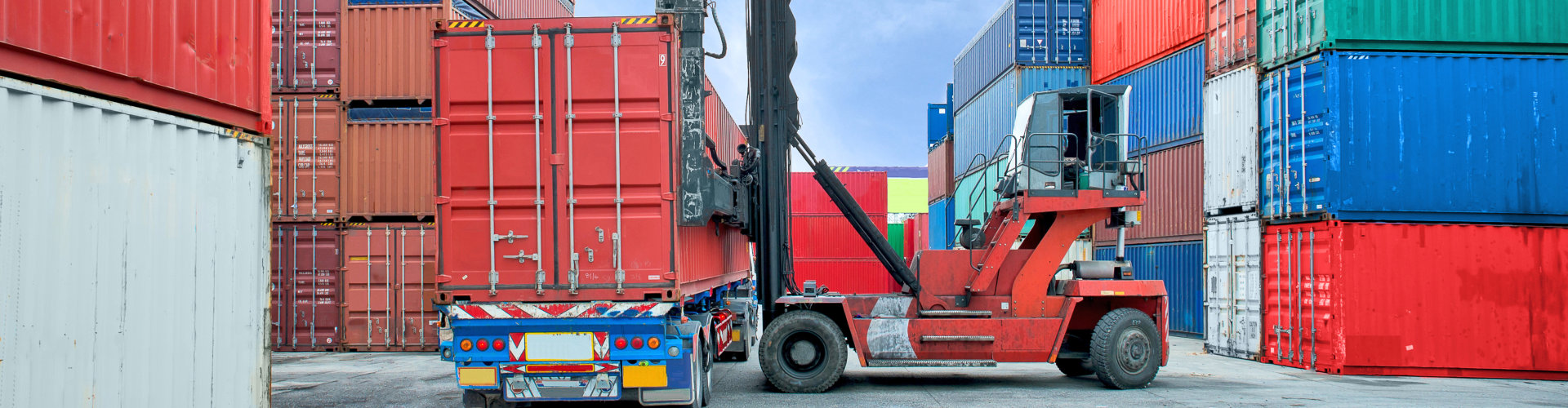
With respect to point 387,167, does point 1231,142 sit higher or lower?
higher

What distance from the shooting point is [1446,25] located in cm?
1234

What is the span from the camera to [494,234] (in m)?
7.68

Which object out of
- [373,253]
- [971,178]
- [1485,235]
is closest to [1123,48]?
[971,178]

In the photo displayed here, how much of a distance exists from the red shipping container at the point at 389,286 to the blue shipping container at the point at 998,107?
10.3 meters

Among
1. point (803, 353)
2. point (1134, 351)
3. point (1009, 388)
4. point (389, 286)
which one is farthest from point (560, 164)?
point (389, 286)

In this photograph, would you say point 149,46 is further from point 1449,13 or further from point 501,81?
point 1449,13

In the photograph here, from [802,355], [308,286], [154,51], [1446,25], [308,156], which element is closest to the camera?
[154,51]

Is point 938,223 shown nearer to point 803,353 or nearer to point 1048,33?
point 1048,33

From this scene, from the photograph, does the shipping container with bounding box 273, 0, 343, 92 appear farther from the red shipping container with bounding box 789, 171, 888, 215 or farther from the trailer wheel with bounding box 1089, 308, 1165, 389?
the red shipping container with bounding box 789, 171, 888, 215

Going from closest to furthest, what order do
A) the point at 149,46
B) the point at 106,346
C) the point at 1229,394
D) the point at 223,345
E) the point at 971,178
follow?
the point at 106,346
the point at 149,46
the point at 223,345
the point at 1229,394
the point at 971,178

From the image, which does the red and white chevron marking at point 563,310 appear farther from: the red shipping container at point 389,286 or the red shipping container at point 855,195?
the red shipping container at point 855,195

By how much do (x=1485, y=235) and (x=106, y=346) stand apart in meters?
14.3

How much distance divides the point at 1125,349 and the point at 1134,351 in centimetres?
11

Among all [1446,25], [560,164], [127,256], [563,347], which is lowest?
[563,347]
